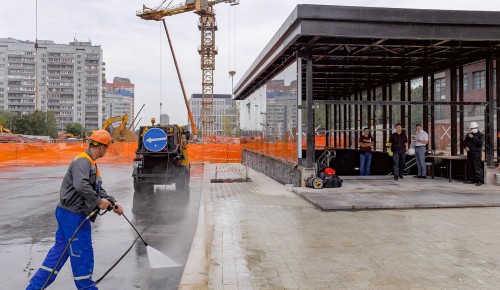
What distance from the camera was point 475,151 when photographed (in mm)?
12469

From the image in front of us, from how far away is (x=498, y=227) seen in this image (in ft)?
23.9

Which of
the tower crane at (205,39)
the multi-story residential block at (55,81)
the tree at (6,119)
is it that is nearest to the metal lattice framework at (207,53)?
the tower crane at (205,39)

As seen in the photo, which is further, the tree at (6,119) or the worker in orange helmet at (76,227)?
the tree at (6,119)

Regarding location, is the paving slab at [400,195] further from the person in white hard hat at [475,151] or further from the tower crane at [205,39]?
the tower crane at [205,39]

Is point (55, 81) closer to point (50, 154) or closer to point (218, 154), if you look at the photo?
point (50, 154)

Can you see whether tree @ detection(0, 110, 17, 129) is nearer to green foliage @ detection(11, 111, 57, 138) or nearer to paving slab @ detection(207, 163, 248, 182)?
green foliage @ detection(11, 111, 57, 138)

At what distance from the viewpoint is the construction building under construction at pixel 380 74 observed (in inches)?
443

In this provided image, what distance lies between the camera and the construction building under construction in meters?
11.3

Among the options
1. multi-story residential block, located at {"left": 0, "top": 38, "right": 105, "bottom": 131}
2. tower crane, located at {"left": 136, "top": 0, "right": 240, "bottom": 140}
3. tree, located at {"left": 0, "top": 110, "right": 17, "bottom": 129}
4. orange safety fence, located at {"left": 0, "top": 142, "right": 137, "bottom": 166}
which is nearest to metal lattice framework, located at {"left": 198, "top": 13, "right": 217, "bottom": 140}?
tower crane, located at {"left": 136, "top": 0, "right": 240, "bottom": 140}

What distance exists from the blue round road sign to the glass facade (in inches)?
155

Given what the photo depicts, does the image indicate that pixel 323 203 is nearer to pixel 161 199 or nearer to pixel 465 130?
pixel 161 199

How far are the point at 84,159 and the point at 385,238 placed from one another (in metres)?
4.54

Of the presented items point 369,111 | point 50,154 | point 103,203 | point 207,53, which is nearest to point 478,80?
point 369,111

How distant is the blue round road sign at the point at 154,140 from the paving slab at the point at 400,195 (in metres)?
4.62
